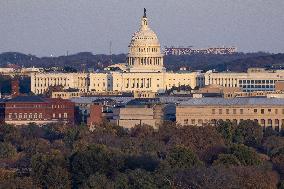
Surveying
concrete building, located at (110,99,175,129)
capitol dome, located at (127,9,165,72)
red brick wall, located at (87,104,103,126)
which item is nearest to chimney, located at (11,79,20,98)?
capitol dome, located at (127,9,165,72)

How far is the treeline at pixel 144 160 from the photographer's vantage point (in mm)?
62656

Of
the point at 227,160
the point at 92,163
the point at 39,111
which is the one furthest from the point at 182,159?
the point at 39,111

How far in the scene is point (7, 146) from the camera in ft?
256

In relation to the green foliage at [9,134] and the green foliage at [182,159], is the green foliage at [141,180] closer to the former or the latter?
the green foliage at [182,159]

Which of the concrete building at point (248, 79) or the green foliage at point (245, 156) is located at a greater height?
the concrete building at point (248, 79)

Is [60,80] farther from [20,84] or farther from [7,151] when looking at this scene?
[7,151]

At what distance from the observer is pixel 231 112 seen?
3999 inches

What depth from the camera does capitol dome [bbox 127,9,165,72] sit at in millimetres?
138875

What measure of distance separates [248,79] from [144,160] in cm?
6705

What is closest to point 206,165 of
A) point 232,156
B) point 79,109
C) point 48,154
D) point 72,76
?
point 232,156

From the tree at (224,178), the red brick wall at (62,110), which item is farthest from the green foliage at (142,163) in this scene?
the red brick wall at (62,110)

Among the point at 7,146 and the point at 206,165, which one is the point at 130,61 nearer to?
the point at 7,146

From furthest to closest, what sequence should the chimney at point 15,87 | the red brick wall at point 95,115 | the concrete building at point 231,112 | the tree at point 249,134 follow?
the chimney at point 15,87, the concrete building at point 231,112, the red brick wall at point 95,115, the tree at point 249,134

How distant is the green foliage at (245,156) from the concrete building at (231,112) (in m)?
28.4
